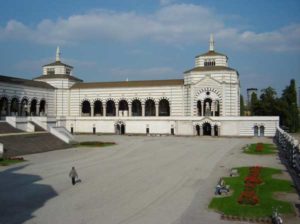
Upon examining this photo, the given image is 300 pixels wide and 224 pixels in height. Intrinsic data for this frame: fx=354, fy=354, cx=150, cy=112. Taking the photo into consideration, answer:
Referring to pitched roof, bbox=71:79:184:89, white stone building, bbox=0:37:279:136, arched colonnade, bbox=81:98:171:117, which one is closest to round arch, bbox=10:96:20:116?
white stone building, bbox=0:37:279:136

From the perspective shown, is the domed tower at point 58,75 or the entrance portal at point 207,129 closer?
the entrance portal at point 207,129

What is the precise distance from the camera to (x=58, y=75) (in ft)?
244

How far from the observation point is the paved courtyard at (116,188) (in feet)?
48.7

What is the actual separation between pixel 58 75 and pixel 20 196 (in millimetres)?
58759

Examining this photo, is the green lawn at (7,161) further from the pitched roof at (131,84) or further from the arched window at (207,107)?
the arched window at (207,107)

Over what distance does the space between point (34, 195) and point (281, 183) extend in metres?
13.9

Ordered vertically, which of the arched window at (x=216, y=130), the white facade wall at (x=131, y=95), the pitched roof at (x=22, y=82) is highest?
the pitched roof at (x=22, y=82)

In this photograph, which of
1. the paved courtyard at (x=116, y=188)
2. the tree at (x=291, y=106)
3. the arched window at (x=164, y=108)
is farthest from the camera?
the arched window at (x=164, y=108)

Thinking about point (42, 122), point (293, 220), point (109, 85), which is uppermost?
point (109, 85)

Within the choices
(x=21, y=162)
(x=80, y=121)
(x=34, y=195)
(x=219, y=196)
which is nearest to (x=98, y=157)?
(x=21, y=162)

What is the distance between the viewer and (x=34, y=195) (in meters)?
18.4

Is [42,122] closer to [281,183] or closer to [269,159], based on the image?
[269,159]

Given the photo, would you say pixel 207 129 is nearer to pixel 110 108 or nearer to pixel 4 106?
pixel 110 108

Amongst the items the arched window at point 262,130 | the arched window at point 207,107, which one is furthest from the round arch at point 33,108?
the arched window at point 262,130
